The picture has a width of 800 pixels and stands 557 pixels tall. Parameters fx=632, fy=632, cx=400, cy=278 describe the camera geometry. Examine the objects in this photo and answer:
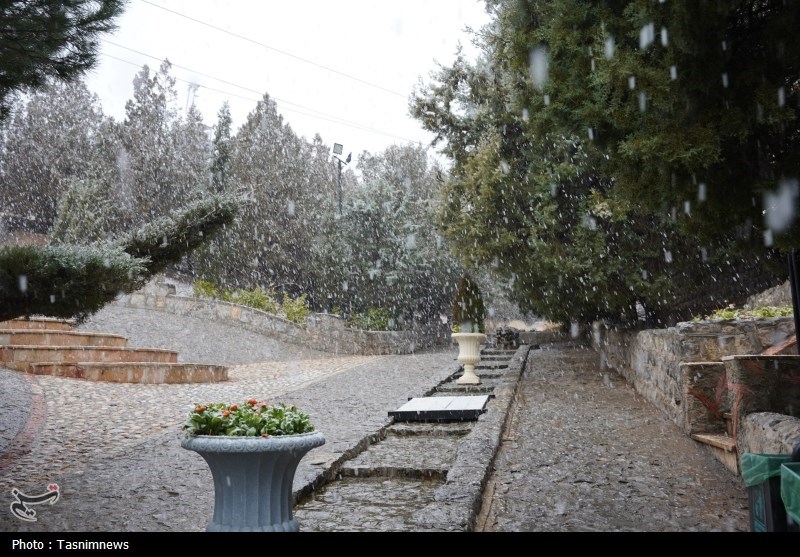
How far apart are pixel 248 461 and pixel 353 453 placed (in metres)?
2.47

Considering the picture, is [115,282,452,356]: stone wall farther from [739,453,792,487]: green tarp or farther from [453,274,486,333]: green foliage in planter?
[739,453,792,487]: green tarp

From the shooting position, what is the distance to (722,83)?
3.45 m

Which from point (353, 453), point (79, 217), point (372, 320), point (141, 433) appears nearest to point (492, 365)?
point (372, 320)

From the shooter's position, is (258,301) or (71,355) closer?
(71,355)

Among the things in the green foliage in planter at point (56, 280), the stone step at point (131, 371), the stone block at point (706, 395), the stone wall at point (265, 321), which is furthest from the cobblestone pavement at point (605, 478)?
the stone wall at point (265, 321)

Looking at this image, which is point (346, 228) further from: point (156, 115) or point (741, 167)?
point (741, 167)

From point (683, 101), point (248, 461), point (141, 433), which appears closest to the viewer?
point (248, 461)

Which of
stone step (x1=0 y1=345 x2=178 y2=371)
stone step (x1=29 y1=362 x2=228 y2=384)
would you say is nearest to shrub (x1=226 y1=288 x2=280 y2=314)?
stone step (x1=0 y1=345 x2=178 y2=371)

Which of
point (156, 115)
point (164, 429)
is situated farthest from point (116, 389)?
point (156, 115)

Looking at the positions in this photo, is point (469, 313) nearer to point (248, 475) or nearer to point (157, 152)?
point (248, 475)

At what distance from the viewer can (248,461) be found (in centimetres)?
299

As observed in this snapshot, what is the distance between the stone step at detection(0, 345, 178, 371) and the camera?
9672mm

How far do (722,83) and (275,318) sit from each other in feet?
48.5

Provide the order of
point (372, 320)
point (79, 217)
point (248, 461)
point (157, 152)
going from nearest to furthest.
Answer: point (248, 461)
point (79, 217)
point (372, 320)
point (157, 152)
